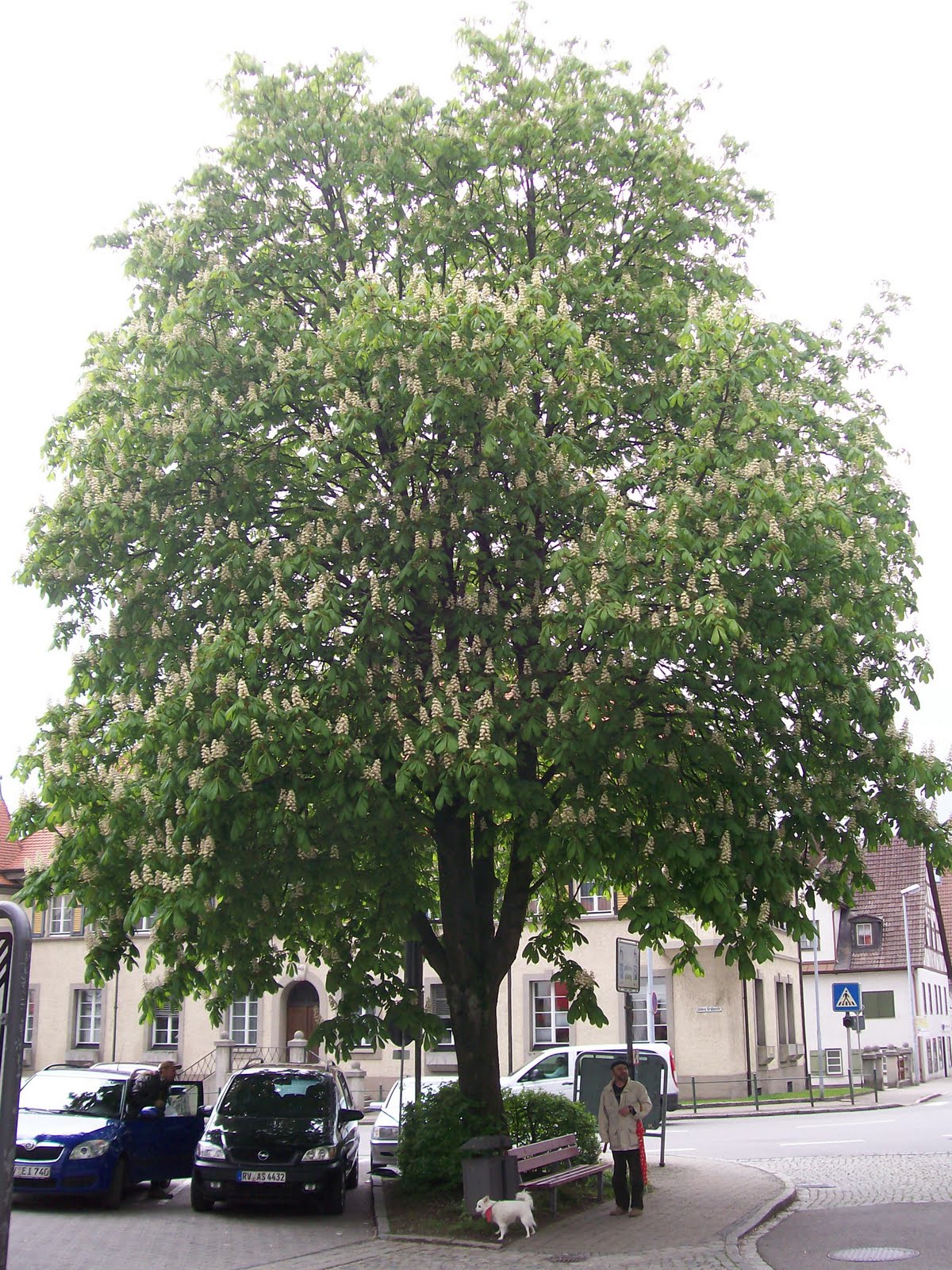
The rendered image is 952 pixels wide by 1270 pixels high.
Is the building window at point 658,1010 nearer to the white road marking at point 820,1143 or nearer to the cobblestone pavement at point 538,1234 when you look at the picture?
the white road marking at point 820,1143

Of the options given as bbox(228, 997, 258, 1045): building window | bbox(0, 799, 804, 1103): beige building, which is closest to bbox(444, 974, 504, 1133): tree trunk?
bbox(0, 799, 804, 1103): beige building

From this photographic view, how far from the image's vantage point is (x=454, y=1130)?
14906 millimetres

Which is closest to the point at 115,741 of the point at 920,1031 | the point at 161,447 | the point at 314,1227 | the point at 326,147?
the point at 161,447

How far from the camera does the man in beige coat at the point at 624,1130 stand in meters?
14.1

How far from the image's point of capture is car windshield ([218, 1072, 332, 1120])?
635 inches

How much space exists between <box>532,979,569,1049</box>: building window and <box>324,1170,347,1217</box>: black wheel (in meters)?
22.2

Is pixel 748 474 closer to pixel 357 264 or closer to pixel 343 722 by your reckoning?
pixel 343 722

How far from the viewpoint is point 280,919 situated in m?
13.5

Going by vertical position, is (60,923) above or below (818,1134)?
above

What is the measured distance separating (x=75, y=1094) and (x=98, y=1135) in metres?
1.02

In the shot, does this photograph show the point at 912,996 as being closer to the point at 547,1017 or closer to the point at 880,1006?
the point at 880,1006

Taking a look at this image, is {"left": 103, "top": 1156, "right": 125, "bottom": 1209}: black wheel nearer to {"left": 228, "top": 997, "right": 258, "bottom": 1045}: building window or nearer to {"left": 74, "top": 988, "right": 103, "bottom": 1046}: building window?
{"left": 228, "top": 997, "right": 258, "bottom": 1045}: building window

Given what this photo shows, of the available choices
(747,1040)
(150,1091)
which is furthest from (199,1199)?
(747,1040)

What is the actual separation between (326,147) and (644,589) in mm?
6961
